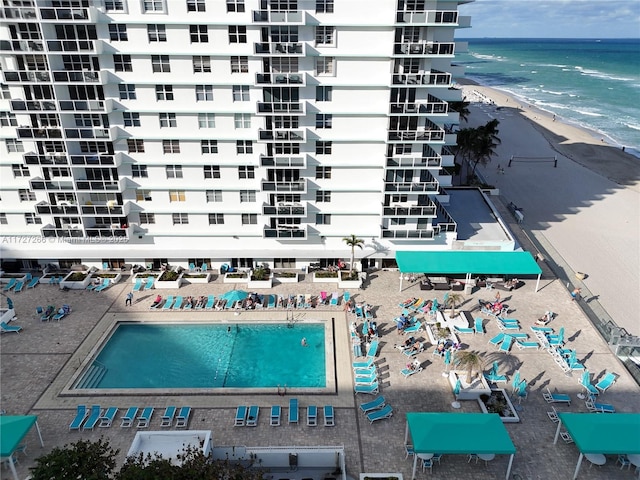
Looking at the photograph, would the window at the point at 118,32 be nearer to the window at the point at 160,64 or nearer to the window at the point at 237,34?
the window at the point at 160,64

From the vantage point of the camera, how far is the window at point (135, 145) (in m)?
42.3

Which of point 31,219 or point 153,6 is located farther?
point 31,219

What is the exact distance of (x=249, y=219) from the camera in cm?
4553

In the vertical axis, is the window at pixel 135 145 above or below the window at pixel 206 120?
below

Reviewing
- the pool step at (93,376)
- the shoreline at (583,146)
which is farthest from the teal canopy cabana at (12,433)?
the shoreline at (583,146)

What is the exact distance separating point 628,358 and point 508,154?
5638 centimetres

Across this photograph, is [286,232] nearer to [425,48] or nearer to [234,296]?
[234,296]

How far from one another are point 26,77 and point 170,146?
1227 centimetres

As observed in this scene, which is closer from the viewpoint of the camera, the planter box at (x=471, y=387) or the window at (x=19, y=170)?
the planter box at (x=471, y=387)

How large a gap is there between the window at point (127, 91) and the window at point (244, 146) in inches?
374

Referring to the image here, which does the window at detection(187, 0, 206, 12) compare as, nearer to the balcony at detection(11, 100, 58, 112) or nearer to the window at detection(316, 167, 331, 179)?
the balcony at detection(11, 100, 58, 112)

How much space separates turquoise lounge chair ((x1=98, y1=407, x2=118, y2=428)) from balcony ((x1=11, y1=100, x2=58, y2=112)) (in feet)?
83.6

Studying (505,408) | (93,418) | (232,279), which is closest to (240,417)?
(93,418)

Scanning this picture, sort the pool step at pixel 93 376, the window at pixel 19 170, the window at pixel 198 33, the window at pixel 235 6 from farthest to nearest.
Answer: the window at pixel 19 170 < the window at pixel 198 33 < the window at pixel 235 6 < the pool step at pixel 93 376
